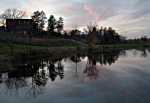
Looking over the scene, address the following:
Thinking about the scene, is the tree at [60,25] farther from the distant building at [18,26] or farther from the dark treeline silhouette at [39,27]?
the distant building at [18,26]

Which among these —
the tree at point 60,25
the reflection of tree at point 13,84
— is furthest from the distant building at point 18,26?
the reflection of tree at point 13,84

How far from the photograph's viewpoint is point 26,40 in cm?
8388

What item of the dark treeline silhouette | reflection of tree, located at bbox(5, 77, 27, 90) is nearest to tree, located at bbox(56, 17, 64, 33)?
the dark treeline silhouette

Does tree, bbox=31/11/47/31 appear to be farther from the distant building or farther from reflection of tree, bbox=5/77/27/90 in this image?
reflection of tree, bbox=5/77/27/90

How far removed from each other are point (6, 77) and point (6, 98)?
35.4 feet

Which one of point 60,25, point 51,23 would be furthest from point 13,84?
point 60,25

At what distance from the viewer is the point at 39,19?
12350cm

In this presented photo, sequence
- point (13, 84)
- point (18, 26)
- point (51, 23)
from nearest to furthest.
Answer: point (13, 84) < point (18, 26) < point (51, 23)

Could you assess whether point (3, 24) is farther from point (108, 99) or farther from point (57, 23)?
point (108, 99)

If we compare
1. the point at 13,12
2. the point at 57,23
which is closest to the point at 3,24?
the point at 13,12

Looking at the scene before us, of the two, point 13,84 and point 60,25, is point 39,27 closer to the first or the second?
point 60,25

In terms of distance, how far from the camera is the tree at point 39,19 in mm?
121500

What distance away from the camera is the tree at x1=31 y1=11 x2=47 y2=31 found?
4783 inches

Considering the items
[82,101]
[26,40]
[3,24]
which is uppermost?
[3,24]
